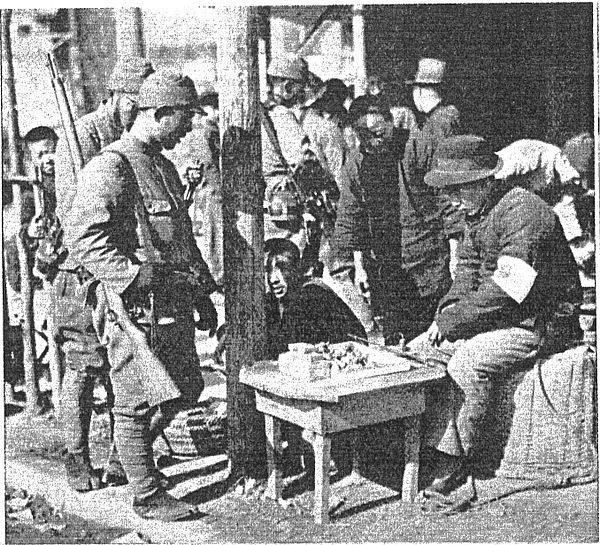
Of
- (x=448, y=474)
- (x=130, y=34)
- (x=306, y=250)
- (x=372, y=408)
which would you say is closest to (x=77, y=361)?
(x=306, y=250)

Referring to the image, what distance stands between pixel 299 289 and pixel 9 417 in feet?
5.50

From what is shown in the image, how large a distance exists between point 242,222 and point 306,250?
0.36 meters

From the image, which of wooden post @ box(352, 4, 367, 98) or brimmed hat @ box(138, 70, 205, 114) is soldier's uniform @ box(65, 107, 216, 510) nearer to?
brimmed hat @ box(138, 70, 205, 114)

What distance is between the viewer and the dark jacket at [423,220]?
17.5ft

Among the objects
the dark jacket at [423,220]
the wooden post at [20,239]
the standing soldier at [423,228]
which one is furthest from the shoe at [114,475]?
the dark jacket at [423,220]

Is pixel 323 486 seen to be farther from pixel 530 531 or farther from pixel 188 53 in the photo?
pixel 188 53

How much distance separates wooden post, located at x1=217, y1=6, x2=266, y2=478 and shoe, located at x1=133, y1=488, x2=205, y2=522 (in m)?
0.31

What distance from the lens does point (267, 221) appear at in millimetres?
5363

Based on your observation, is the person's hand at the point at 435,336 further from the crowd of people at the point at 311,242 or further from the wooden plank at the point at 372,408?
the wooden plank at the point at 372,408

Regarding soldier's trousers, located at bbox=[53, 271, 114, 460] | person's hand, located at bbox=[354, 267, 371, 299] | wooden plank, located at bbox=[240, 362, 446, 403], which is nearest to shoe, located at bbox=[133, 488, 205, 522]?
soldier's trousers, located at bbox=[53, 271, 114, 460]

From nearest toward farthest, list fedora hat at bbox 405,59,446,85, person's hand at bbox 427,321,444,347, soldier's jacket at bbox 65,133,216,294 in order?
soldier's jacket at bbox 65,133,216,294, fedora hat at bbox 405,59,446,85, person's hand at bbox 427,321,444,347

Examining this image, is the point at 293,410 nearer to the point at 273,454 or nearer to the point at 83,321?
the point at 273,454

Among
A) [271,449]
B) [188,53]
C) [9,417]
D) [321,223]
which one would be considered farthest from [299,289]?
[9,417]

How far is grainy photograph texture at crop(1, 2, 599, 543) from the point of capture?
5203mm
